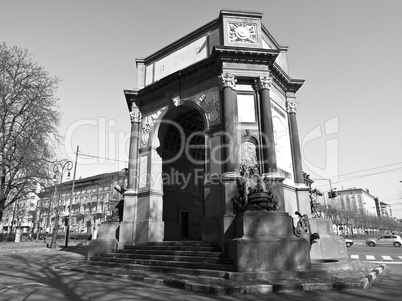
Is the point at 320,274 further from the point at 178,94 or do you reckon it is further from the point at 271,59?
the point at 178,94

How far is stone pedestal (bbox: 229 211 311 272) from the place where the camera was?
32.8ft

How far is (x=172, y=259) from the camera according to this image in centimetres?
1238

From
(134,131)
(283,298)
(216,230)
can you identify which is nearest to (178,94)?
(134,131)

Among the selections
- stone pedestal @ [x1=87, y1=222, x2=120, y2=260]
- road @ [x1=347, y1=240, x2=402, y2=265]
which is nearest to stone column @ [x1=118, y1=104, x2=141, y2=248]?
stone pedestal @ [x1=87, y1=222, x2=120, y2=260]

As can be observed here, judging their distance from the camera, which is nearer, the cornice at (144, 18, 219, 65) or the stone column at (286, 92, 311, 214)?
the stone column at (286, 92, 311, 214)

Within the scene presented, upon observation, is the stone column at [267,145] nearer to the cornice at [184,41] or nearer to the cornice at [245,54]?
the cornice at [245,54]

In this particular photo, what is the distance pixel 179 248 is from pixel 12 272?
22.4 ft

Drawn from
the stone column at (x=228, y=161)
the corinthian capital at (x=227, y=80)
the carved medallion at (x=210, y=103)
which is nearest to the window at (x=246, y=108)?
the stone column at (x=228, y=161)

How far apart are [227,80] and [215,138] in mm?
3088

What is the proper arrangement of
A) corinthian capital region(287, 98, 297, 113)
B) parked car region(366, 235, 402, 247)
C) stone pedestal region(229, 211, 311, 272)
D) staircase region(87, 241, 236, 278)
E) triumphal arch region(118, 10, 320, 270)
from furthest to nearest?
parked car region(366, 235, 402, 247)
corinthian capital region(287, 98, 297, 113)
triumphal arch region(118, 10, 320, 270)
staircase region(87, 241, 236, 278)
stone pedestal region(229, 211, 311, 272)

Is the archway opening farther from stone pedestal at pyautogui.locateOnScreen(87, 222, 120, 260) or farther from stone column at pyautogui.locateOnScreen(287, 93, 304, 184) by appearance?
stone column at pyautogui.locateOnScreen(287, 93, 304, 184)

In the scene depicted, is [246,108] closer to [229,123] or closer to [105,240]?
[229,123]

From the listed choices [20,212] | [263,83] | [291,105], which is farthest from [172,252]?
[20,212]

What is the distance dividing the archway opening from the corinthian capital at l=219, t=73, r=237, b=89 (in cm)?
332
